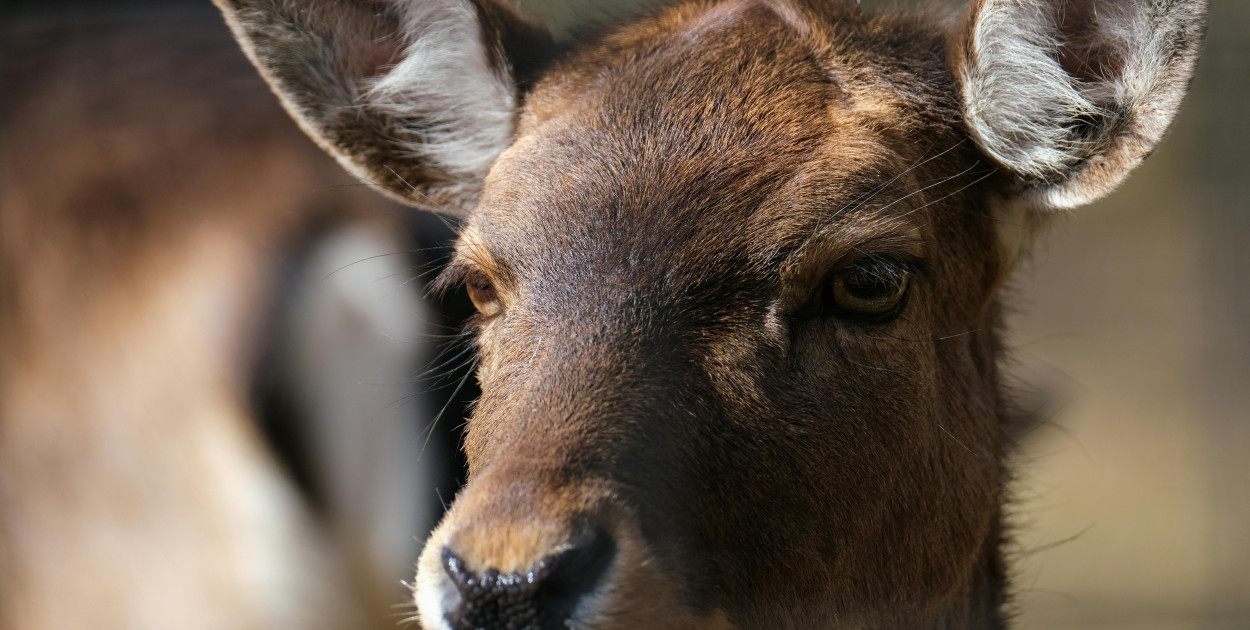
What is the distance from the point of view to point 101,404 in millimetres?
4043

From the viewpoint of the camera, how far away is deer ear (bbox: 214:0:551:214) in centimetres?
287

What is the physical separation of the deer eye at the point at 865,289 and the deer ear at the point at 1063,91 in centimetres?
51

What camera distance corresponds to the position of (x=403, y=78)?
9.84 ft

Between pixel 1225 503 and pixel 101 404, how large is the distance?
5208 mm

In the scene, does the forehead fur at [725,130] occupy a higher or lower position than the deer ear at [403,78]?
higher

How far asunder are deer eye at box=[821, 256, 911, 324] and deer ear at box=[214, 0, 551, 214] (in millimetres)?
1089

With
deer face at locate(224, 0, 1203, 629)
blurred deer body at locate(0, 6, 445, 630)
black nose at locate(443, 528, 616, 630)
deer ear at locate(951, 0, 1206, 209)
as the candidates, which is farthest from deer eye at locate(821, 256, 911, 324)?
blurred deer body at locate(0, 6, 445, 630)

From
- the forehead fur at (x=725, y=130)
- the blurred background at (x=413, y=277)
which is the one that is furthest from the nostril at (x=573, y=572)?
the blurred background at (x=413, y=277)

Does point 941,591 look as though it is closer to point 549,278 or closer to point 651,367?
point 651,367

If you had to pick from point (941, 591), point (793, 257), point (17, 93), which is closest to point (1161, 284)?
point (941, 591)

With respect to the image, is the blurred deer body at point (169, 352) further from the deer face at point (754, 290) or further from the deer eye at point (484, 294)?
the deer face at point (754, 290)

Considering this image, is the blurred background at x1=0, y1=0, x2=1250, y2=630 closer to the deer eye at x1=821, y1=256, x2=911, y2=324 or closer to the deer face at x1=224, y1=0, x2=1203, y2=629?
the deer face at x1=224, y1=0, x2=1203, y2=629

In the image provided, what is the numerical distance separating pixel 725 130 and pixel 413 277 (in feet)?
4.23

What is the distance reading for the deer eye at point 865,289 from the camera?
2234mm
